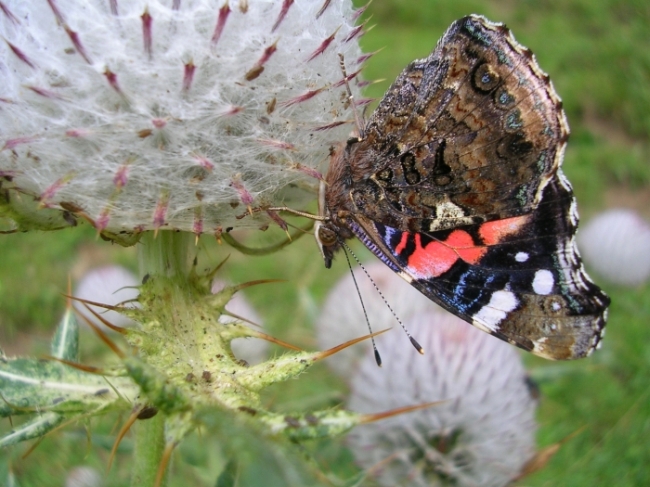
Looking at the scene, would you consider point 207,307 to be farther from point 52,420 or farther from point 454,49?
point 454,49

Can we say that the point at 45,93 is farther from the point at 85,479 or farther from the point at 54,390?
the point at 85,479

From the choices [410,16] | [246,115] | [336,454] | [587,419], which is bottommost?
[336,454]

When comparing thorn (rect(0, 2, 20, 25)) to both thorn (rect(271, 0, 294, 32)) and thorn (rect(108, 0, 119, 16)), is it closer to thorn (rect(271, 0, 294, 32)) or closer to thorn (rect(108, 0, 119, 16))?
thorn (rect(108, 0, 119, 16))

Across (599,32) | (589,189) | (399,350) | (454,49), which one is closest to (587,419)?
(399,350)

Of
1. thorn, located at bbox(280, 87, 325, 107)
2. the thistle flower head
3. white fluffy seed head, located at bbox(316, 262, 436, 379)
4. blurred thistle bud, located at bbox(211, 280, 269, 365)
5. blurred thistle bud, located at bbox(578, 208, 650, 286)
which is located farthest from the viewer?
blurred thistle bud, located at bbox(578, 208, 650, 286)

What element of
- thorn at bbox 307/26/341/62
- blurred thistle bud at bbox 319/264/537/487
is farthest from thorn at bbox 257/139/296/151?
blurred thistle bud at bbox 319/264/537/487

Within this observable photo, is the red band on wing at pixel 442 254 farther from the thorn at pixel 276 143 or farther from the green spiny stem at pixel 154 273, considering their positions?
the green spiny stem at pixel 154 273
